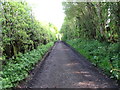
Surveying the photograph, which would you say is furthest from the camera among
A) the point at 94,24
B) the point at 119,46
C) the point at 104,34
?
the point at 94,24

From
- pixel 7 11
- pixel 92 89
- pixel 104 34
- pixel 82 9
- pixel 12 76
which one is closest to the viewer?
pixel 92 89

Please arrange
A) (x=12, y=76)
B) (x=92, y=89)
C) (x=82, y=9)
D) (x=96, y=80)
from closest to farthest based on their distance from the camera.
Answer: (x=92, y=89), (x=12, y=76), (x=96, y=80), (x=82, y=9)

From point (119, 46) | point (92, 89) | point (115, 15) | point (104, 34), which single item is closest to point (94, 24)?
point (104, 34)

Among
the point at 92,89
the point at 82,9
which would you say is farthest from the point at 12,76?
the point at 82,9

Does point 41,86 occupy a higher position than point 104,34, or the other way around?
point 104,34

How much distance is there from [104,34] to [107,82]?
8.47 metres

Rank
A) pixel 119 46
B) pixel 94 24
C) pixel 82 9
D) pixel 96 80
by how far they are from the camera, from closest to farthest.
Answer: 1. pixel 96 80
2. pixel 119 46
3. pixel 94 24
4. pixel 82 9

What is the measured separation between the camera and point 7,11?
727 centimetres

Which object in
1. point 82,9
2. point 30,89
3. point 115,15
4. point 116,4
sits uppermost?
point 82,9

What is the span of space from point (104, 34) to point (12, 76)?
1028 cm

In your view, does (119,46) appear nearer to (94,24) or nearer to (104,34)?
(104,34)

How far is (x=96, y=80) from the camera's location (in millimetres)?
5977

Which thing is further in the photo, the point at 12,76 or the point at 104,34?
the point at 104,34

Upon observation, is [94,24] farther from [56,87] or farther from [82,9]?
[56,87]
